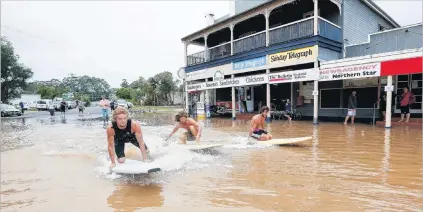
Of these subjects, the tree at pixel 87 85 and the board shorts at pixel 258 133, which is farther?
the tree at pixel 87 85

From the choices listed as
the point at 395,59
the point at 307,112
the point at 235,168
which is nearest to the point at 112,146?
the point at 235,168

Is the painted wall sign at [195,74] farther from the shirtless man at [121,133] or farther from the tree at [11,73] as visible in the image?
the tree at [11,73]

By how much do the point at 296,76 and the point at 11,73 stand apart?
3284cm

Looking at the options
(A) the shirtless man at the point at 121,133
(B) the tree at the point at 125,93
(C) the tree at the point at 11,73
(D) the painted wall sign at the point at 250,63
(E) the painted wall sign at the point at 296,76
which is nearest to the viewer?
(A) the shirtless man at the point at 121,133

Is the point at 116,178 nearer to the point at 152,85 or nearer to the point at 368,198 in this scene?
the point at 368,198

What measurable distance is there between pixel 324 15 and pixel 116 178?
14.8 meters

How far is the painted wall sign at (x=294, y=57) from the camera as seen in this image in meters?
13.0

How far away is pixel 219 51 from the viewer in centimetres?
1923

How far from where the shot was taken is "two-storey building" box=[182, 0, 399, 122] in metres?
13.4

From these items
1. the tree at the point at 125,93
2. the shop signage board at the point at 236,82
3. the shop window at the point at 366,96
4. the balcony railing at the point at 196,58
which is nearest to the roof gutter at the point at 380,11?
the shop window at the point at 366,96

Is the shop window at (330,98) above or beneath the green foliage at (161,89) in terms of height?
beneath

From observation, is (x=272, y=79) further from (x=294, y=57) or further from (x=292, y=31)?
(x=292, y=31)

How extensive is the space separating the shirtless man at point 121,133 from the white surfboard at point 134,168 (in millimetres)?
198

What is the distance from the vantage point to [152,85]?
49.9 metres
